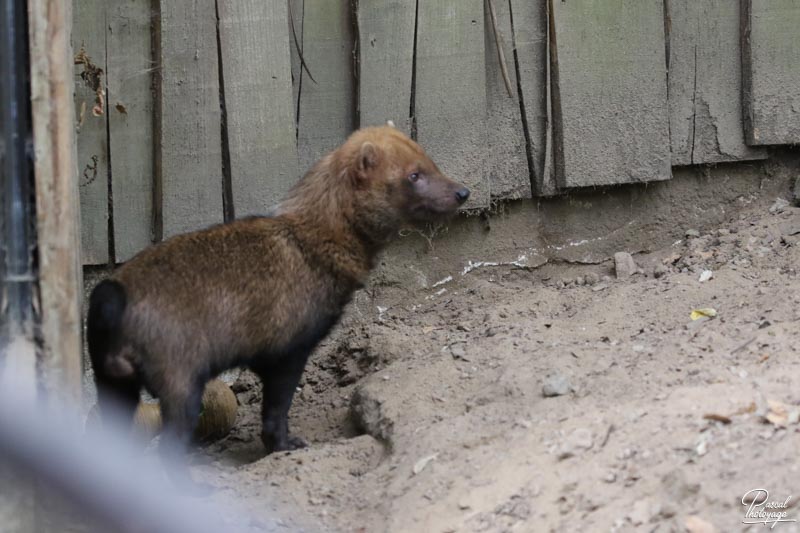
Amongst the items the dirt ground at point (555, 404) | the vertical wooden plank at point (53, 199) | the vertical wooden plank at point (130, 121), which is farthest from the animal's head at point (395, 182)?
the vertical wooden plank at point (53, 199)

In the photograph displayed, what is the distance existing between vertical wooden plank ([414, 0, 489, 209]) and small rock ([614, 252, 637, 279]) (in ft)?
3.50

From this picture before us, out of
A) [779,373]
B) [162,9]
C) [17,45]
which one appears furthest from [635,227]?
[17,45]

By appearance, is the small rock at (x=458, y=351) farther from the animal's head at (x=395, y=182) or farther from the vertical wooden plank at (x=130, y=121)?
the vertical wooden plank at (x=130, y=121)

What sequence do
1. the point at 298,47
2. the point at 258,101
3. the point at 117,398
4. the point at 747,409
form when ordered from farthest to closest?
the point at 298,47
the point at 258,101
the point at 117,398
the point at 747,409

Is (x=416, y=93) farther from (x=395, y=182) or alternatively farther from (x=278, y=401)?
(x=278, y=401)

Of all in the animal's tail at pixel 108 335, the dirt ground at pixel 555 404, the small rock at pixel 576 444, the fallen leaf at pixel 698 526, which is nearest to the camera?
the fallen leaf at pixel 698 526

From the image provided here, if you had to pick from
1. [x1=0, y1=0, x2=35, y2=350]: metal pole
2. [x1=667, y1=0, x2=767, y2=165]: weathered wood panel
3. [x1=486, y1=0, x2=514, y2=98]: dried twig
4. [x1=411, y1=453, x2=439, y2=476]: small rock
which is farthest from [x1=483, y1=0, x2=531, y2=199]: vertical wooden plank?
[x1=0, y1=0, x2=35, y2=350]: metal pole

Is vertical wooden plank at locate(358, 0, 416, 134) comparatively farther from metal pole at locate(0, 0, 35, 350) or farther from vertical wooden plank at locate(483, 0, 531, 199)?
metal pole at locate(0, 0, 35, 350)

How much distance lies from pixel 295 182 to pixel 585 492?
9.81 ft

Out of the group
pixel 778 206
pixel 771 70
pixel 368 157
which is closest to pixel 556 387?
pixel 368 157

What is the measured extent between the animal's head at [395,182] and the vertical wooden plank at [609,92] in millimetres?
1202

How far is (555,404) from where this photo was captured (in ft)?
16.0

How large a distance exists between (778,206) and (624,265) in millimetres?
1072

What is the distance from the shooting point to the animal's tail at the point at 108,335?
4.70 m
